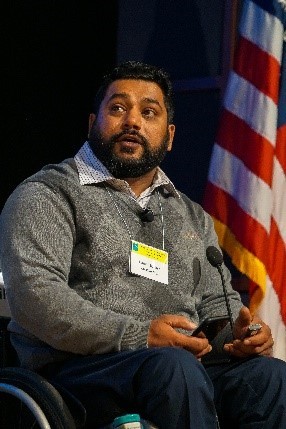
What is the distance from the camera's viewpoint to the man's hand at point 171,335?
6.50 feet

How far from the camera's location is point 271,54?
10.4 ft

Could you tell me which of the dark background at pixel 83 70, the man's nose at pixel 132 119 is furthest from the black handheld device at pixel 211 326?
the dark background at pixel 83 70

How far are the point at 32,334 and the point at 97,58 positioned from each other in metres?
2.03

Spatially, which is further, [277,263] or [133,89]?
[277,263]

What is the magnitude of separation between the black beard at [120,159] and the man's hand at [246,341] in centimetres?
56

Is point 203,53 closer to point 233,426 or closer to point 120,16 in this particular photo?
point 120,16

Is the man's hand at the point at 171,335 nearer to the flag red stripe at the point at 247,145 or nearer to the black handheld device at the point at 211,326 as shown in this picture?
the black handheld device at the point at 211,326

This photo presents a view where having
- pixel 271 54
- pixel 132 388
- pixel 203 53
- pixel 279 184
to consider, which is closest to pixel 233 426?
pixel 132 388

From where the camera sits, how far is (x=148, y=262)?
226 centimetres

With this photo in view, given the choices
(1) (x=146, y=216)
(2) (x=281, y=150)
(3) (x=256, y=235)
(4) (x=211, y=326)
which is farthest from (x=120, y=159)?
(2) (x=281, y=150)

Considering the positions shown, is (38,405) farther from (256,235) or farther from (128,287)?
(256,235)

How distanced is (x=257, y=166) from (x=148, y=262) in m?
1.00

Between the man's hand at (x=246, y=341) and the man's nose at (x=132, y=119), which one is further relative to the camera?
the man's nose at (x=132, y=119)

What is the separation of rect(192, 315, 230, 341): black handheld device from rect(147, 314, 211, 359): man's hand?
0.05 metres
